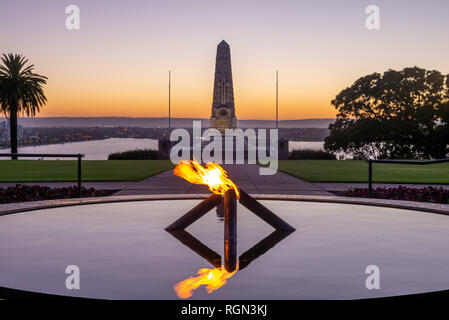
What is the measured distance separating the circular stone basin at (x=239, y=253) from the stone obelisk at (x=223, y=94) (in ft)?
194

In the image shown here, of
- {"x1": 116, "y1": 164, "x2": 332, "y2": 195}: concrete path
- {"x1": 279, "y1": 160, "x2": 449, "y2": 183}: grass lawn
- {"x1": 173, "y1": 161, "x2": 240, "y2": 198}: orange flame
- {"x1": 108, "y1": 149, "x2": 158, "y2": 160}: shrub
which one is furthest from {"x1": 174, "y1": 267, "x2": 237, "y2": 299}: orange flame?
{"x1": 108, "y1": 149, "x2": 158, "y2": 160}: shrub

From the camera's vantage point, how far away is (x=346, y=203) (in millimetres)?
11914

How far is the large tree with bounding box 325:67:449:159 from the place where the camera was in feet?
179

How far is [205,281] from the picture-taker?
5324 mm

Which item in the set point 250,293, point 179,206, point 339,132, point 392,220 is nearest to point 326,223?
point 392,220

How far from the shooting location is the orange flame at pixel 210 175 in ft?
23.8

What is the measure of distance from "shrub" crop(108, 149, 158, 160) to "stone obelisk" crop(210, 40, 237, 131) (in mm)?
24441

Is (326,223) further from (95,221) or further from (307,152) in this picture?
(307,152)

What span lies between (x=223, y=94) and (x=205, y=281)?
215ft

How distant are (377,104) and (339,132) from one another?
5436mm

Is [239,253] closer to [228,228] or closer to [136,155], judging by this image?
[228,228]
